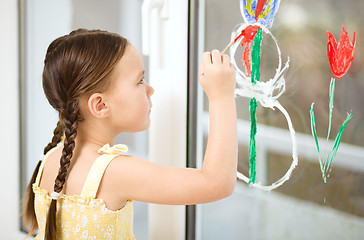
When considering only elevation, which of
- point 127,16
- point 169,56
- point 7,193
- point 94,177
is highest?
point 127,16

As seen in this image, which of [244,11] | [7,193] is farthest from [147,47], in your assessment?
[7,193]

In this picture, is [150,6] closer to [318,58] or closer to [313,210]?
[318,58]

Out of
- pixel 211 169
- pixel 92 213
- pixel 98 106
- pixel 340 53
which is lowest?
pixel 92 213

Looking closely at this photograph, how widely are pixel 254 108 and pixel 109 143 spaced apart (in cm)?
31

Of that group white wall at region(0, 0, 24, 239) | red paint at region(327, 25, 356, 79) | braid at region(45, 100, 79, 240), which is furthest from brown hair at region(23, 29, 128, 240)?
white wall at region(0, 0, 24, 239)

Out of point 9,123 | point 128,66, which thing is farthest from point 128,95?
point 9,123

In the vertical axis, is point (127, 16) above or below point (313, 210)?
above

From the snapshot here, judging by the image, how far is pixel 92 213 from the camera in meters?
0.90

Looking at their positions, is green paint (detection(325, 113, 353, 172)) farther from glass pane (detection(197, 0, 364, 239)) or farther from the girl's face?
the girl's face

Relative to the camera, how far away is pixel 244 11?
986 millimetres

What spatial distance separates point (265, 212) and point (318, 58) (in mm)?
353

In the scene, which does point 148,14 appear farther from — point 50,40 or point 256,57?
point 50,40

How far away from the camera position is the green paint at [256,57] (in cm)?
98

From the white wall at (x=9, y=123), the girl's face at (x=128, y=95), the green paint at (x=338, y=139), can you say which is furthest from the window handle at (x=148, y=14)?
the white wall at (x=9, y=123)
